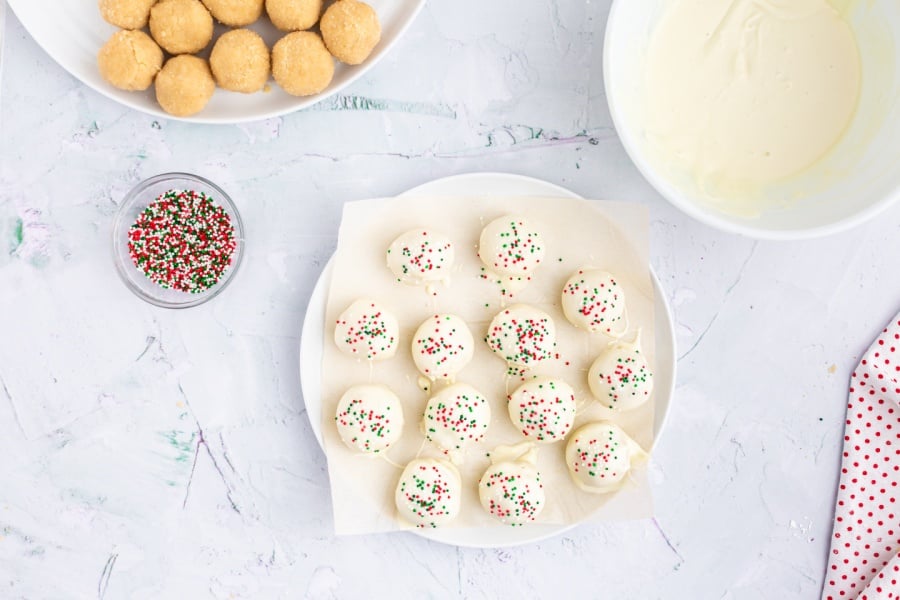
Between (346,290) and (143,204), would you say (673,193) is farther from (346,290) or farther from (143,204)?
(143,204)

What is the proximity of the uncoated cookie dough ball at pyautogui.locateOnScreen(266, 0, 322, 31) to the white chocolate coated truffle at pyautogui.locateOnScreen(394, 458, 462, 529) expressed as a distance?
794 mm

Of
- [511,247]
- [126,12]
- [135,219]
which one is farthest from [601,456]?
[126,12]

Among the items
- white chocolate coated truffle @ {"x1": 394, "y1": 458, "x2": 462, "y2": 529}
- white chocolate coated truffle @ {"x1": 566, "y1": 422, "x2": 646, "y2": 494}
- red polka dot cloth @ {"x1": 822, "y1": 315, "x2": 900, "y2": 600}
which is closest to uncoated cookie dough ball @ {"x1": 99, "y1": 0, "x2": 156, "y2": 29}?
white chocolate coated truffle @ {"x1": 394, "y1": 458, "x2": 462, "y2": 529}

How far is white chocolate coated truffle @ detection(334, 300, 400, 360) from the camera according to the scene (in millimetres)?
1341

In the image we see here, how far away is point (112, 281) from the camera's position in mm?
1463

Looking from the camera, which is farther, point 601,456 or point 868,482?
point 868,482

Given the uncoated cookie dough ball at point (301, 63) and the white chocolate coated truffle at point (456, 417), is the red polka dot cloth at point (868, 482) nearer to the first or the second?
the white chocolate coated truffle at point (456, 417)

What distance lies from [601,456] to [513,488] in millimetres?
164

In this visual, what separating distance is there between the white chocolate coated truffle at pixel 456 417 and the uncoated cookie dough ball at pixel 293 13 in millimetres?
684

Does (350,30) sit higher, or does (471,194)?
(350,30)

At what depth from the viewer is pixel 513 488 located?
1347 mm

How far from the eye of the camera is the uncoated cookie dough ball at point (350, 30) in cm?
130

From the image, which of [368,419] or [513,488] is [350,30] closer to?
[368,419]

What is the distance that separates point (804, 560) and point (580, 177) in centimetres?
85
